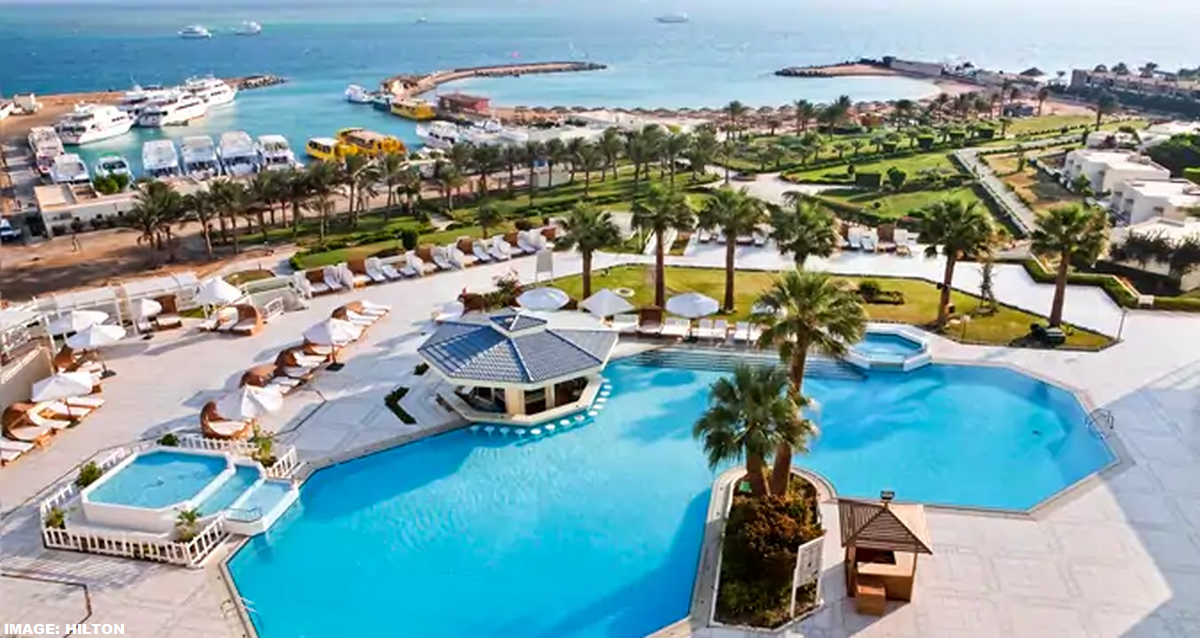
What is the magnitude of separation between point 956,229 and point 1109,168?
107 feet

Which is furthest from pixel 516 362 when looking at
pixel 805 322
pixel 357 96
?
pixel 357 96

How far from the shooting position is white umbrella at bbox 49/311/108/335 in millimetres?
33250

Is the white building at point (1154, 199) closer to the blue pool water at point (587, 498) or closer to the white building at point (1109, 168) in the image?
the white building at point (1109, 168)

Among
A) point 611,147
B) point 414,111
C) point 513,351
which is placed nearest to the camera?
point 513,351

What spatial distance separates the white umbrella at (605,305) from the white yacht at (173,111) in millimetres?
93914

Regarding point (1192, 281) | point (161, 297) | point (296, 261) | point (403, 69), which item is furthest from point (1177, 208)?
point (403, 69)

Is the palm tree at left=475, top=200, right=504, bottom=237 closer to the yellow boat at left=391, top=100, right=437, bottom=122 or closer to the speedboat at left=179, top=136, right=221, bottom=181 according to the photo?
the speedboat at left=179, top=136, right=221, bottom=181

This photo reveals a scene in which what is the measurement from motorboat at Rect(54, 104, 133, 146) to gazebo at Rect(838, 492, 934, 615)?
10098 cm

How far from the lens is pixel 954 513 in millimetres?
23500

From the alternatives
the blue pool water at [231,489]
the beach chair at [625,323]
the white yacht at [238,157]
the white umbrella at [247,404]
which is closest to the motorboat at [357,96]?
the white yacht at [238,157]

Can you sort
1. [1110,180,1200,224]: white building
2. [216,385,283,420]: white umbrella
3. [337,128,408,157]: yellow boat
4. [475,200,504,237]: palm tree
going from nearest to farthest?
[216,385,283,420]: white umbrella
[475,200,504,237]: palm tree
[1110,180,1200,224]: white building
[337,128,408,157]: yellow boat

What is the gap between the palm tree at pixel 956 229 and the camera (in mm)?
33844

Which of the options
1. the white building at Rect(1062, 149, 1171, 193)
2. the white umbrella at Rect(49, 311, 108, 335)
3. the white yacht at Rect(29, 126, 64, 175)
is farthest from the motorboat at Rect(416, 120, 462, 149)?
the white umbrella at Rect(49, 311, 108, 335)

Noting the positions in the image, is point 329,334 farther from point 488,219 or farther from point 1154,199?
point 1154,199
